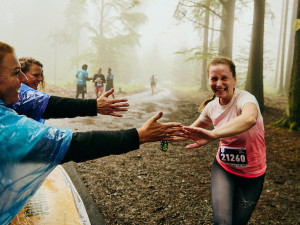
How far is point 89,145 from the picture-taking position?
4.65 feet

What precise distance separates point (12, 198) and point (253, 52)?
996 centimetres

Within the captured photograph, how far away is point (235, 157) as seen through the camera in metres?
2.20

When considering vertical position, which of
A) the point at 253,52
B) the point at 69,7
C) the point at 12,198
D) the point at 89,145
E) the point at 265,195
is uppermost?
the point at 69,7

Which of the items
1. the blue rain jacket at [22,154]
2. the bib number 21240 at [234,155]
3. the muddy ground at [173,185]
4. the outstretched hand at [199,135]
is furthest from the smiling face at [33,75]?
the bib number 21240 at [234,155]

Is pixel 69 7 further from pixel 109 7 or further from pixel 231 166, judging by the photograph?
pixel 231 166

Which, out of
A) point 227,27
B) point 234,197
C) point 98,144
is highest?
point 227,27

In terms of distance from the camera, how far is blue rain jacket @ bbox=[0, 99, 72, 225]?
117cm

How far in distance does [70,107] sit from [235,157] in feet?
6.95

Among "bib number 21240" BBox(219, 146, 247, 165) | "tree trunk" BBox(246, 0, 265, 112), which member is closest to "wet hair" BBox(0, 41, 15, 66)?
"bib number 21240" BBox(219, 146, 247, 165)

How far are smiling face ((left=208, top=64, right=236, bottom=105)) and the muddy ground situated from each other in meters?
2.03

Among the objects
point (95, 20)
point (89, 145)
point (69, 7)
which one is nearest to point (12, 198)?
point (89, 145)

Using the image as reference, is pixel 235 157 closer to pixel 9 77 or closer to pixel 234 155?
pixel 234 155

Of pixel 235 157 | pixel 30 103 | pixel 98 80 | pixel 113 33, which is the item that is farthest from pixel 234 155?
pixel 113 33

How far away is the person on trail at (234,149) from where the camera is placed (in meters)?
1.96
